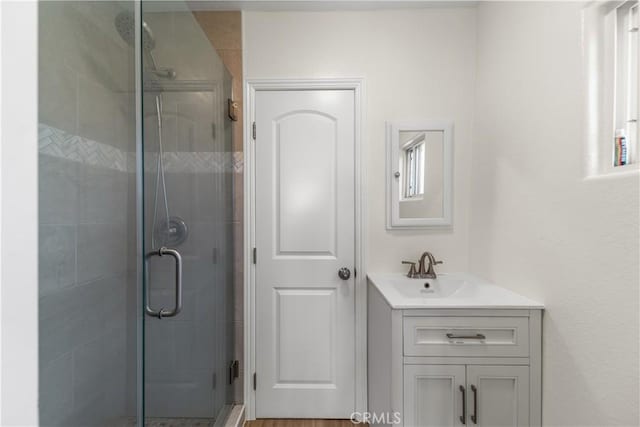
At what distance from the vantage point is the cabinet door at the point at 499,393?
132 cm

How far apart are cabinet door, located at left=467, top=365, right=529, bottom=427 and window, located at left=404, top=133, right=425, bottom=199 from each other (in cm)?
105

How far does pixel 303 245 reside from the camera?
2064 mm

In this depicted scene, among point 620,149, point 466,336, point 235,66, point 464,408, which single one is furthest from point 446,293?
point 235,66

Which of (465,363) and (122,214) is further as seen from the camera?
(465,363)

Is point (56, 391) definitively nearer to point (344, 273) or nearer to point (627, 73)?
point (344, 273)

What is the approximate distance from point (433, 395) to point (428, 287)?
2.23 ft

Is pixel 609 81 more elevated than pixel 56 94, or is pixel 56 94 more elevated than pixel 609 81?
pixel 609 81

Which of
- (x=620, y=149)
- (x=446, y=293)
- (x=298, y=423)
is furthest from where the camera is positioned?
(x=298, y=423)

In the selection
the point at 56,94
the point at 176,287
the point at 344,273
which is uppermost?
the point at 56,94

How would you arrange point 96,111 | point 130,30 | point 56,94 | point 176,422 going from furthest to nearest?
point 176,422
point 130,30
point 96,111
point 56,94

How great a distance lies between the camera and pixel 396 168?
204 cm

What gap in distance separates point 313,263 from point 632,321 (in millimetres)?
1466

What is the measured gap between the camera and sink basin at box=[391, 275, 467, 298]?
187 cm

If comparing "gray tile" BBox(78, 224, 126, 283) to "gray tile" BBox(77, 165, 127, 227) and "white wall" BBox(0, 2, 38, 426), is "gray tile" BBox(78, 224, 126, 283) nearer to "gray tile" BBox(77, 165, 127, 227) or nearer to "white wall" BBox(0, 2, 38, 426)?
"gray tile" BBox(77, 165, 127, 227)
